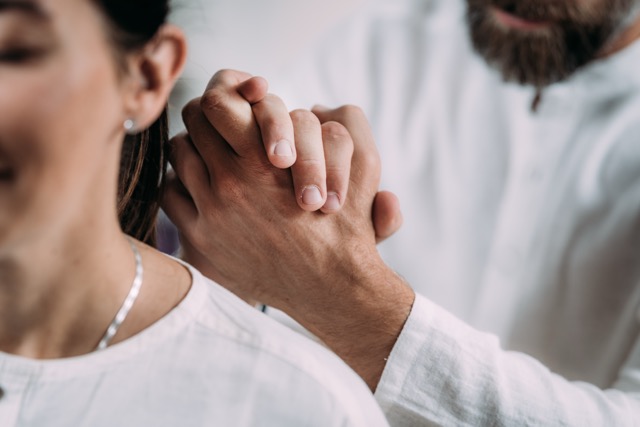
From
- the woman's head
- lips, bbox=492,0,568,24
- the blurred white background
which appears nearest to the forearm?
the woman's head

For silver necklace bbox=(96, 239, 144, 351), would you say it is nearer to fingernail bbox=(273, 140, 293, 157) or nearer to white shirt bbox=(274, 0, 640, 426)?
fingernail bbox=(273, 140, 293, 157)

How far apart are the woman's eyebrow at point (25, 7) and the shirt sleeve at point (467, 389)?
37 centimetres

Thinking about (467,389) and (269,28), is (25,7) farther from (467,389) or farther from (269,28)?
(269,28)

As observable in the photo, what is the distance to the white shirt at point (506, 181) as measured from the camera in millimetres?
890

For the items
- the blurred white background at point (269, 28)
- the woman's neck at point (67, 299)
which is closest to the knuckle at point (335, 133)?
the woman's neck at point (67, 299)

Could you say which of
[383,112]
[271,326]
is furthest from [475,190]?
[271,326]

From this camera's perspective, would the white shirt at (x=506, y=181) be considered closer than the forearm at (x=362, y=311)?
No

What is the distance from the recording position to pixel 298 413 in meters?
0.42

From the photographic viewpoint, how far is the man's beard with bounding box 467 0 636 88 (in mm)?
870

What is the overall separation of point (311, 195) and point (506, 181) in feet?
1.71

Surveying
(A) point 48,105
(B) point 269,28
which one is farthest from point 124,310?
(B) point 269,28

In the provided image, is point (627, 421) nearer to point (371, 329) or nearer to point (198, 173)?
point (371, 329)

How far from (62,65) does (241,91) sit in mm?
221

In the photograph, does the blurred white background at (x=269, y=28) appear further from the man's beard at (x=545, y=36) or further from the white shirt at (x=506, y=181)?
the man's beard at (x=545, y=36)
